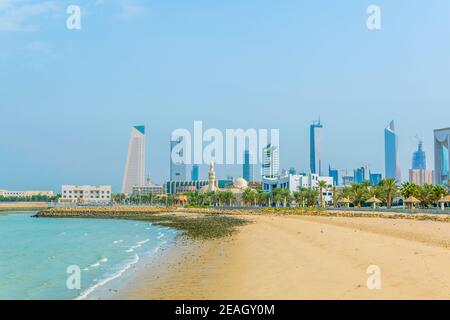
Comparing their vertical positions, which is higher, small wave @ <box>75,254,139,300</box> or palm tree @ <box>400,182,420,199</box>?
palm tree @ <box>400,182,420,199</box>

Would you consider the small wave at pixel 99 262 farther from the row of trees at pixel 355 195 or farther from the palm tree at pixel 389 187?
the palm tree at pixel 389 187

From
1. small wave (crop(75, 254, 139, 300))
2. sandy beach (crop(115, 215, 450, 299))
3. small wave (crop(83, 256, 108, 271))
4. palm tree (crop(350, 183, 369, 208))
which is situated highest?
palm tree (crop(350, 183, 369, 208))

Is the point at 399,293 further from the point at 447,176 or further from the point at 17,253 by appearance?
the point at 447,176

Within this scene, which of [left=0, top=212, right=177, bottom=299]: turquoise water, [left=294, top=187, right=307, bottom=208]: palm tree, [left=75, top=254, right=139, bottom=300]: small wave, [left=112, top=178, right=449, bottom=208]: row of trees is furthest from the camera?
[left=294, top=187, right=307, bottom=208]: palm tree

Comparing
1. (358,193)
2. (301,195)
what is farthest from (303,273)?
(301,195)

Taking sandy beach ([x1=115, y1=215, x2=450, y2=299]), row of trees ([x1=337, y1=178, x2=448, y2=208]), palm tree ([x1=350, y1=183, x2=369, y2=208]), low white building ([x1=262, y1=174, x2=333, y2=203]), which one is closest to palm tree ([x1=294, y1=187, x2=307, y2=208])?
row of trees ([x1=337, y1=178, x2=448, y2=208])

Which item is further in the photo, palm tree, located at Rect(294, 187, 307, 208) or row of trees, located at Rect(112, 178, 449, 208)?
palm tree, located at Rect(294, 187, 307, 208)

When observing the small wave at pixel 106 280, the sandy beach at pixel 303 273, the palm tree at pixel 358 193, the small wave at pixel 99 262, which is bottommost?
the small wave at pixel 99 262

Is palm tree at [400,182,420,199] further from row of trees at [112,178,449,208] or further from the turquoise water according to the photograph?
the turquoise water

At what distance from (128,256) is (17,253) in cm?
1138

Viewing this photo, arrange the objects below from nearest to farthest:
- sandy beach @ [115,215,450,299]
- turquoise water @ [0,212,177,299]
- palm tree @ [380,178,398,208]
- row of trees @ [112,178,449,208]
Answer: sandy beach @ [115,215,450,299]
turquoise water @ [0,212,177,299]
row of trees @ [112,178,449,208]
palm tree @ [380,178,398,208]

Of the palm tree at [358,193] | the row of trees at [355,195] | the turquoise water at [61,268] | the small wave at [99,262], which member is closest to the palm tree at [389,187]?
the row of trees at [355,195]

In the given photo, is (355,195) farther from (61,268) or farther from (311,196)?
(61,268)

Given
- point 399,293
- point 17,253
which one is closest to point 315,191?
point 17,253
